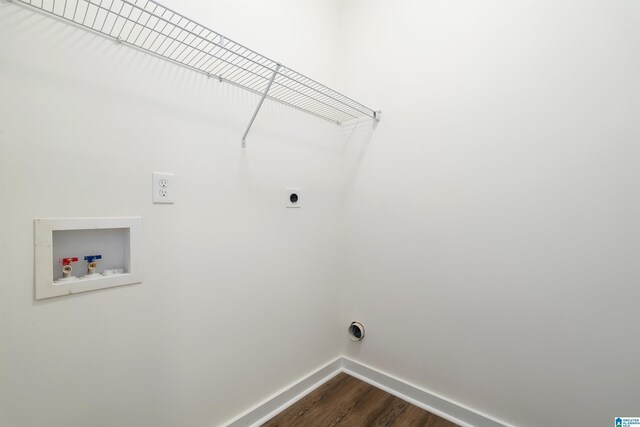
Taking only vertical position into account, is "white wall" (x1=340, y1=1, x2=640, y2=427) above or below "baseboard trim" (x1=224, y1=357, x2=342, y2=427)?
above

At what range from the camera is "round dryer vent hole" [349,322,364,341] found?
180cm

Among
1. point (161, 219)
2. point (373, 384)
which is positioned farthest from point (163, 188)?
point (373, 384)

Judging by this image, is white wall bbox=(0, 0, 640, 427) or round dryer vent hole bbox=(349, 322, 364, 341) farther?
round dryer vent hole bbox=(349, 322, 364, 341)

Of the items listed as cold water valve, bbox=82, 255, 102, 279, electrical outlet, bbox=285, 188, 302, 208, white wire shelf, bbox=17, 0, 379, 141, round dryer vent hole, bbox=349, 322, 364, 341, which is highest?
white wire shelf, bbox=17, 0, 379, 141

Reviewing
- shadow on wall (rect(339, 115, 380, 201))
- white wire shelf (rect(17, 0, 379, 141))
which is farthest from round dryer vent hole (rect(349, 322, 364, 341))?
white wire shelf (rect(17, 0, 379, 141))

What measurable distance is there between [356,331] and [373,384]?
1.06ft

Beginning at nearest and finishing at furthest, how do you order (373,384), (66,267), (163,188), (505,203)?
(66,267)
(163,188)
(505,203)
(373,384)

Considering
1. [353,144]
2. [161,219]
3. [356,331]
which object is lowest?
[356,331]

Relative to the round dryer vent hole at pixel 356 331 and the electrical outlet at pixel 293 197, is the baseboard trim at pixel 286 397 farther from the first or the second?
the electrical outlet at pixel 293 197

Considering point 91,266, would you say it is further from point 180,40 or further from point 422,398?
point 422,398

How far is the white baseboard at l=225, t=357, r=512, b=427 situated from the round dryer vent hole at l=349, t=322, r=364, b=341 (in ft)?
0.55

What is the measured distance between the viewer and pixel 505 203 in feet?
4.17

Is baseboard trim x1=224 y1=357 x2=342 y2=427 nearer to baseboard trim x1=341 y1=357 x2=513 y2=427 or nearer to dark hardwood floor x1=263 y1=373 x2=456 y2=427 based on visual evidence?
dark hardwood floor x1=263 y1=373 x2=456 y2=427

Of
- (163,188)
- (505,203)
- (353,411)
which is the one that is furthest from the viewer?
(353,411)
